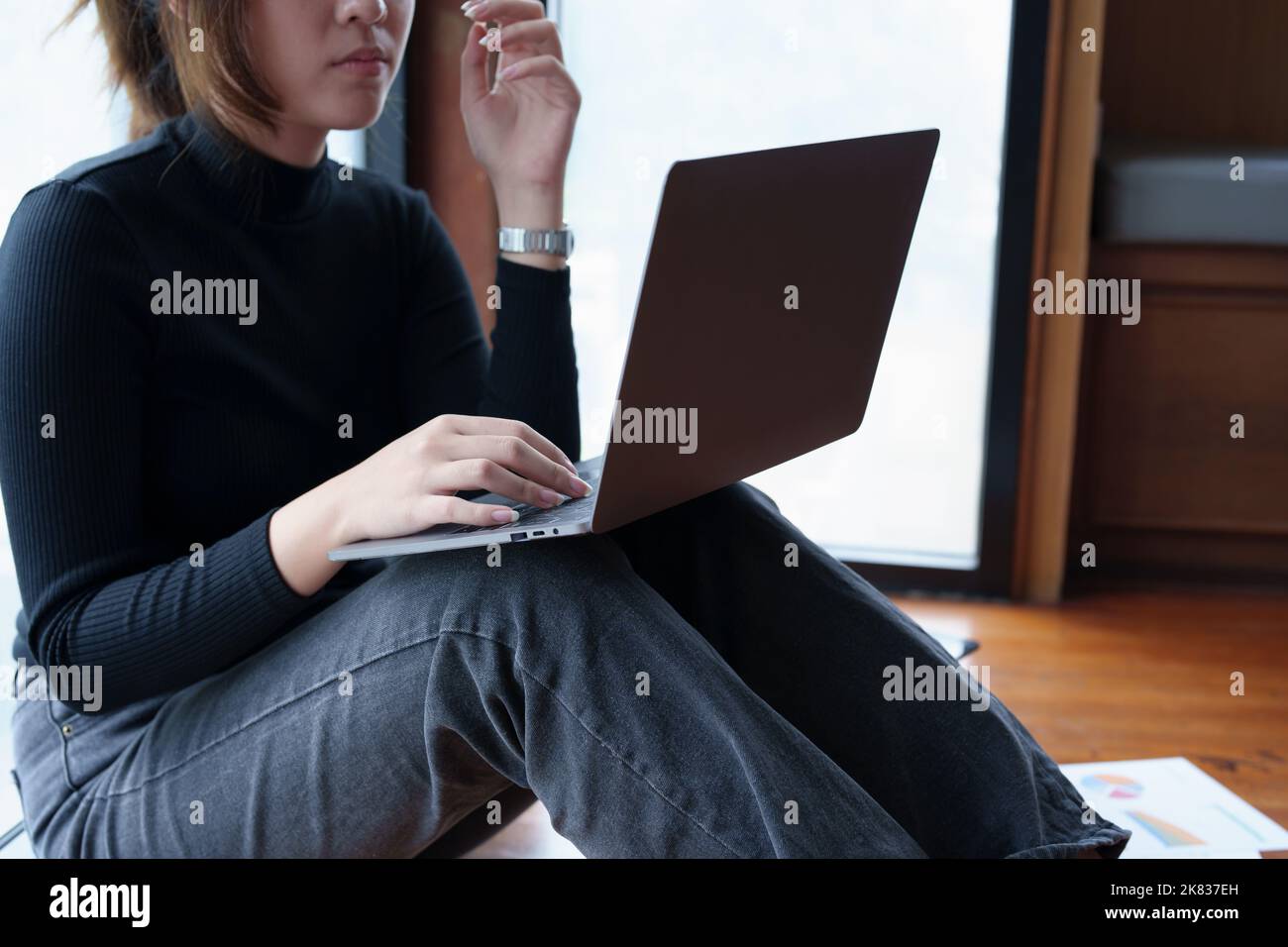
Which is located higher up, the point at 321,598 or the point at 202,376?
the point at 202,376

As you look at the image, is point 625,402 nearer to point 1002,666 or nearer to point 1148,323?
point 1002,666

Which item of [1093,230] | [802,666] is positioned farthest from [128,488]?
[1093,230]

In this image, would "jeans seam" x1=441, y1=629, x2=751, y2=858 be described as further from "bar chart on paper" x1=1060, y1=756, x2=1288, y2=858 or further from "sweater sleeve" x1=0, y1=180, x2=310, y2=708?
"bar chart on paper" x1=1060, y1=756, x2=1288, y2=858

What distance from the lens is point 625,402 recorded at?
2.30ft

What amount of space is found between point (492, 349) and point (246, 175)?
0.27m

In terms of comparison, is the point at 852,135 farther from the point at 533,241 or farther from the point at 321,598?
the point at 321,598

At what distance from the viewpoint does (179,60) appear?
0.96m

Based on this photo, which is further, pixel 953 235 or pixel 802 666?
pixel 953 235

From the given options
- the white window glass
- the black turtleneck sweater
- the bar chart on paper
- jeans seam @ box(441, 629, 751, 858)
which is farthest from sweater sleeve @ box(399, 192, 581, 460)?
the white window glass

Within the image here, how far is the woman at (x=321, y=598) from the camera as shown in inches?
29.4

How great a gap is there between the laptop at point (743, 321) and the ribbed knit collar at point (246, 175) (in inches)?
13.4

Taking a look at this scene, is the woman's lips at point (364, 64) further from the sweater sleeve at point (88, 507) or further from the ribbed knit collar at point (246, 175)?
the sweater sleeve at point (88, 507)

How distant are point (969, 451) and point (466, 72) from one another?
3.97ft

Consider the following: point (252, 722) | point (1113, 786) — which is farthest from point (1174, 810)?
point (252, 722)
